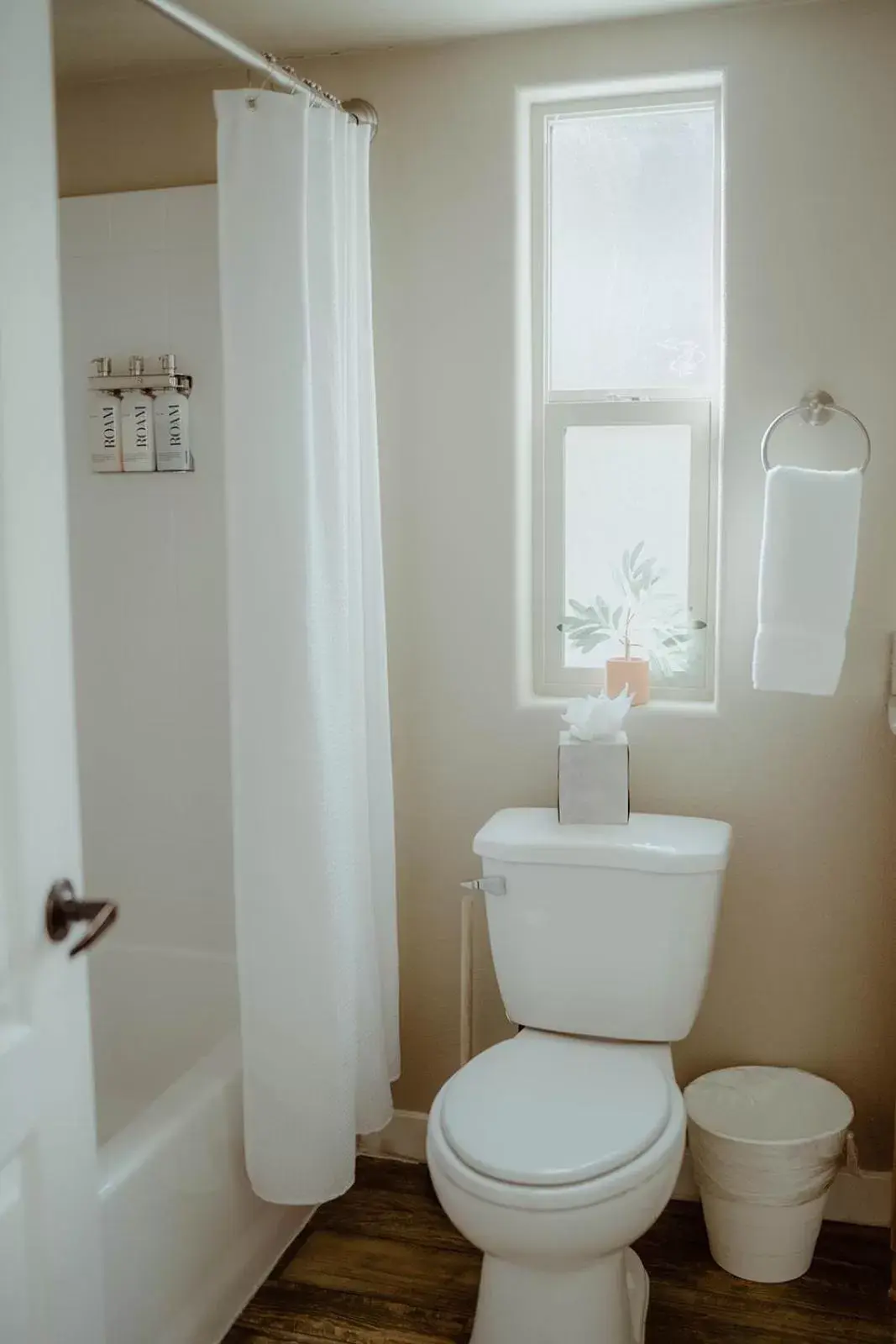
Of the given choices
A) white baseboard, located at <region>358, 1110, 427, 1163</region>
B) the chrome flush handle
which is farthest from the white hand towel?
white baseboard, located at <region>358, 1110, 427, 1163</region>

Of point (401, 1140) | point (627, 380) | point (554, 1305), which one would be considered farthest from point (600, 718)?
point (401, 1140)

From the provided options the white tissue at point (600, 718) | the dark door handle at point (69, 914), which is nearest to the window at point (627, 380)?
the white tissue at point (600, 718)

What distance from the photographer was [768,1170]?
2002 millimetres

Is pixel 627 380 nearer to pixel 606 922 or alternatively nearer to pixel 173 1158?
pixel 606 922

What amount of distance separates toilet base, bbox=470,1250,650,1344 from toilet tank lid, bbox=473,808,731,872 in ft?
2.02

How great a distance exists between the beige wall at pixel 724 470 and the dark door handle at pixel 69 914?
1188 mm

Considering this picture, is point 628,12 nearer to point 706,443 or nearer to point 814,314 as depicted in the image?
point 814,314

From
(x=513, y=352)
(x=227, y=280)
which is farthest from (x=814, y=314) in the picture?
(x=227, y=280)

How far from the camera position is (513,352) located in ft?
7.34

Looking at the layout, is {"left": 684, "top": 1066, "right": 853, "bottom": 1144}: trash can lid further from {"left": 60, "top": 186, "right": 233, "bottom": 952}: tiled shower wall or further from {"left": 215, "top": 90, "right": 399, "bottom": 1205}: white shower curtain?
{"left": 60, "top": 186, "right": 233, "bottom": 952}: tiled shower wall

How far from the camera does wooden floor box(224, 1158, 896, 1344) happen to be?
1922 millimetres

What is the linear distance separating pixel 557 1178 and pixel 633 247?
5.60ft

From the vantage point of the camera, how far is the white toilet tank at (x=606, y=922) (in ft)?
6.54

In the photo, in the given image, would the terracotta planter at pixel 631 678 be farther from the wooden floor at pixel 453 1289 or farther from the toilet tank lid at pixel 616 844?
the wooden floor at pixel 453 1289
